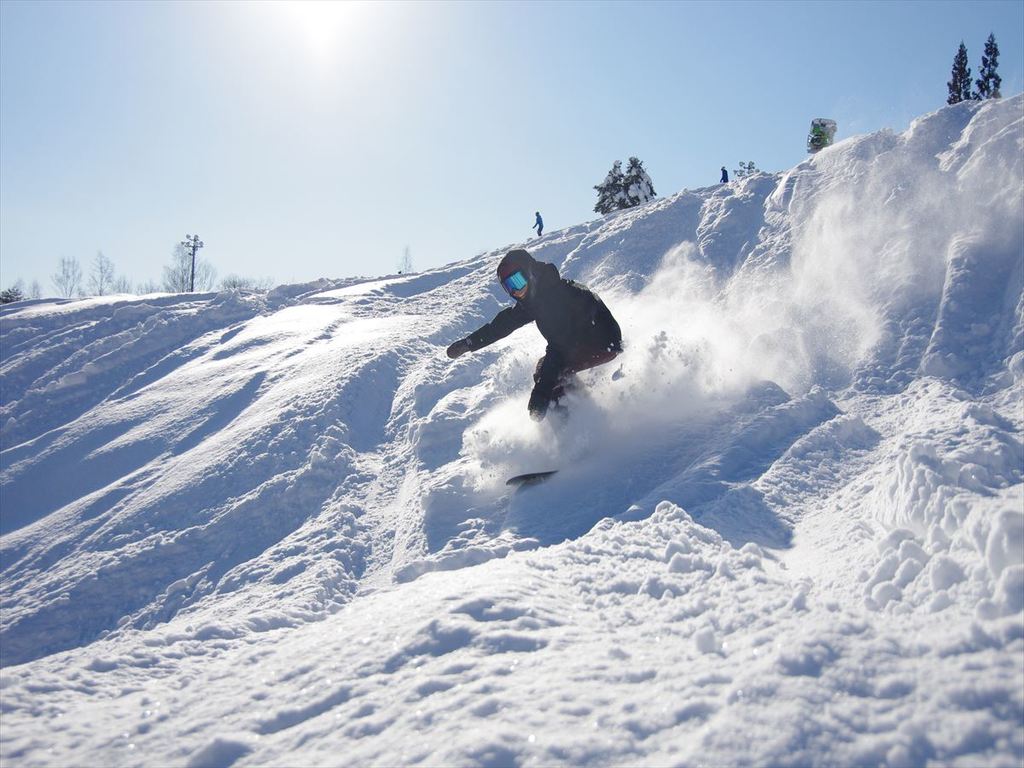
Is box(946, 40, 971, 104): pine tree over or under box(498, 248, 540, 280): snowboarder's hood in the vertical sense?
over

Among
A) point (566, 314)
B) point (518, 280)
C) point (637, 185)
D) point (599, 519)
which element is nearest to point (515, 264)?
point (518, 280)

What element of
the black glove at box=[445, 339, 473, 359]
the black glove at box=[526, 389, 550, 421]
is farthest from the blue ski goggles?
the black glove at box=[526, 389, 550, 421]

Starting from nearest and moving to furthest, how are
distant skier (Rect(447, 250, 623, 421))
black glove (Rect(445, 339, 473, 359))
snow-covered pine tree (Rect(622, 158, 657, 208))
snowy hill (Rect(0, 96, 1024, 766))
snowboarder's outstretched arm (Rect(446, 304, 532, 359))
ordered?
snowy hill (Rect(0, 96, 1024, 766)) → distant skier (Rect(447, 250, 623, 421)) → snowboarder's outstretched arm (Rect(446, 304, 532, 359)) → black glove (Rect(445, 339, 473, 359)) → snow-covered pine tree (Rect(622, 158, 657, 208))

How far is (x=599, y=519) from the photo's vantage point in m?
5.00

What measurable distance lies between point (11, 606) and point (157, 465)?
2293 mm

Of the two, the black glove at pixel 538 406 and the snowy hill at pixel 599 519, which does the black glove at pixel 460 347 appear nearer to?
the snowy hill at pixel 599 519

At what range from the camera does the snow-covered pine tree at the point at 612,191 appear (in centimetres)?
2731

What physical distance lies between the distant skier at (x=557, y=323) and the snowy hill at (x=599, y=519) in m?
0.34

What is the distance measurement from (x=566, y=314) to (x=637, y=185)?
21.8 meters

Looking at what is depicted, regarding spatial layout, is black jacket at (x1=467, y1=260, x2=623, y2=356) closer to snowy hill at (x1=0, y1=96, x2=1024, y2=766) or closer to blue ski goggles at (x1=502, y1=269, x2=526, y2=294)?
blue ski goggles at (x1=502, y1=269, x2=526, y2=294)

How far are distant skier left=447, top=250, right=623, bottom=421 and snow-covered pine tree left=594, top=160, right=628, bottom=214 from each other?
2132 cm

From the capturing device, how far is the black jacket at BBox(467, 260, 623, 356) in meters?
6.48

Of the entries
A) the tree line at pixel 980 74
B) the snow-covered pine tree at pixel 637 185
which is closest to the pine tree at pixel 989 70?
the tree line at pixel 980 74

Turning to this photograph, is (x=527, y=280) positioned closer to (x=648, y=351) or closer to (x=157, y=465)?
(x=648, y=351)
